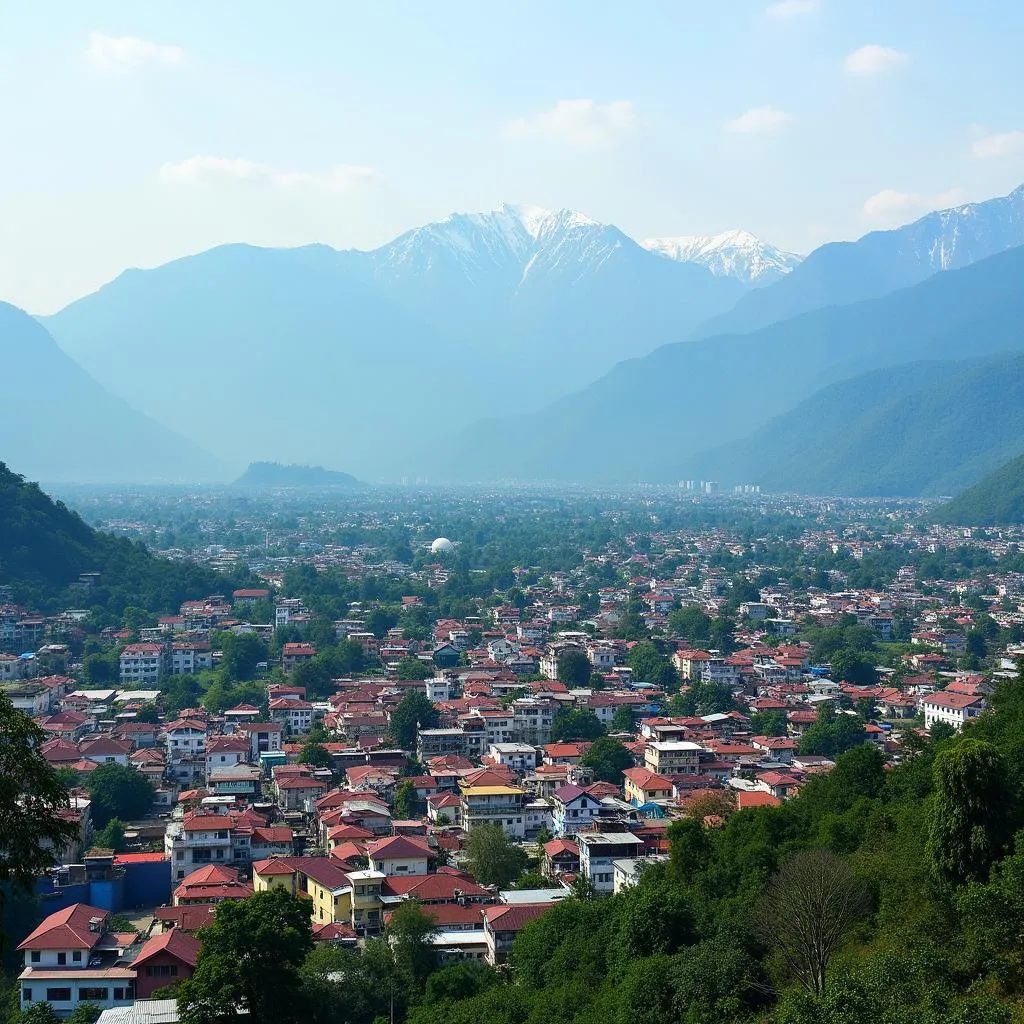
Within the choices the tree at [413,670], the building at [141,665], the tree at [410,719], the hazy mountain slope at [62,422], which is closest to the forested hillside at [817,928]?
the tree at [410,719]

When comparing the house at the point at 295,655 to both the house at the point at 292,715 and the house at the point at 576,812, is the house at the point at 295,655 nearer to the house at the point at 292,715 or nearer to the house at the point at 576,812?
the house at the point at 292,715

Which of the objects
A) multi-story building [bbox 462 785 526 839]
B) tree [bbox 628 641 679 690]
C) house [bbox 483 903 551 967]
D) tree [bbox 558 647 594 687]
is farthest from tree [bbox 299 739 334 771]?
tree [bbox 628 641 679 690]

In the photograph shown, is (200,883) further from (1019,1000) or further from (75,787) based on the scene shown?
(1019,1000)

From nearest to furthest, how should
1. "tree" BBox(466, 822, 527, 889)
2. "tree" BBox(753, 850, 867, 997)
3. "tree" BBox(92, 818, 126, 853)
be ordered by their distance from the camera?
"tree" BBox(753, 850, 867, 997) < "tree" BBox(466, 822, 527, 889) < "tree" BBox(92, 818, 126, 853)

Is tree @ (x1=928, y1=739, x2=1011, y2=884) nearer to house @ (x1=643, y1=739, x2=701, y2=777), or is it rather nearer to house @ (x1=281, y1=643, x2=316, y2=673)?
house @ (x1=643, y1=739, x2=701, y2=777)

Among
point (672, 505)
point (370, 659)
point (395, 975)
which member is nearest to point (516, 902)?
point (395, 975)

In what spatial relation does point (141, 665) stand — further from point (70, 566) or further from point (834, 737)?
point (834, 737)
